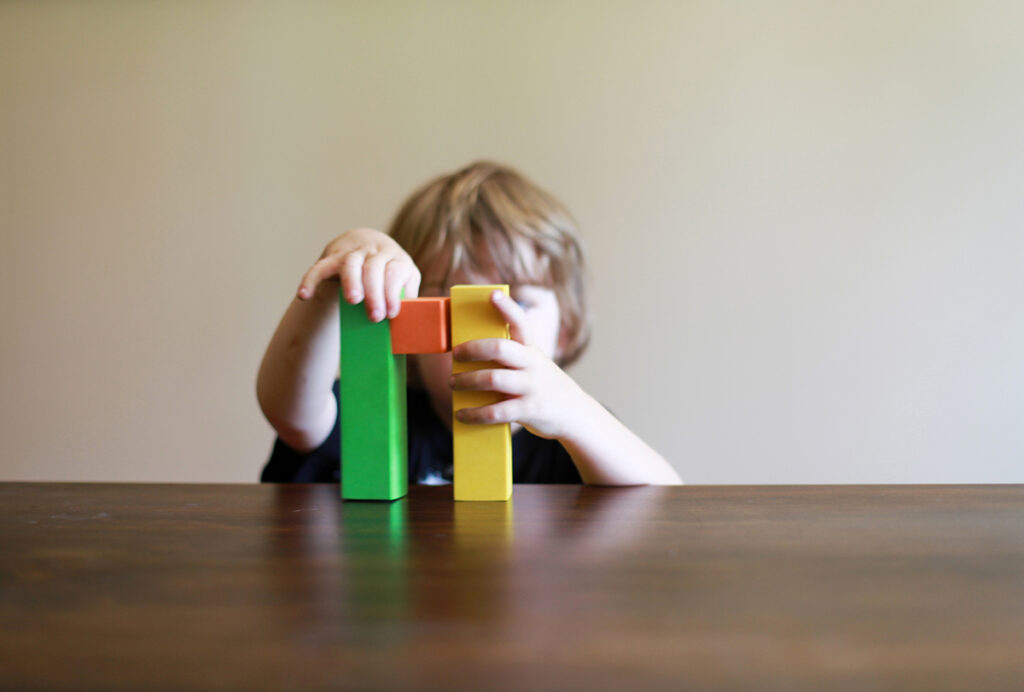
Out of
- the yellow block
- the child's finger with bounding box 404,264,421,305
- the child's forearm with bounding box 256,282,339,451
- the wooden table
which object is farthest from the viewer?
the child's forearm with bounding box 256,282,339,451

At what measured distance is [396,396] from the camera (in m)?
0.60

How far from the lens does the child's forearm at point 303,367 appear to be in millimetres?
832

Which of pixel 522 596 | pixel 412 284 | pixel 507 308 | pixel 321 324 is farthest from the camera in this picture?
pixel 321 324

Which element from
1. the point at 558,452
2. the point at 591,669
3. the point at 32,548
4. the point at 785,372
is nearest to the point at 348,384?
the point at 32,548

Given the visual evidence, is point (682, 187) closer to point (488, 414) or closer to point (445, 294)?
point (445, 294)

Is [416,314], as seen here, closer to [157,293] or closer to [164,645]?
[164,645]

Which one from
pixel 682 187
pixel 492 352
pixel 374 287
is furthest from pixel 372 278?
pixel 682 187

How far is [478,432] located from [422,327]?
9cm

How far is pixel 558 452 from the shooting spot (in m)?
1.29

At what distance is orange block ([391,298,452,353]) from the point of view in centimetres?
59

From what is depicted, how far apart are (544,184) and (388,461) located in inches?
61.3

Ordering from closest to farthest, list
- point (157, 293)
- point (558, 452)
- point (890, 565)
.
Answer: point (890, 565)
point (558, 452)
point (157, 293)

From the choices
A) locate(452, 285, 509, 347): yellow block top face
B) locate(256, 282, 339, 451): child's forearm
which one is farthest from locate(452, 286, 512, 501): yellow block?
locate(256, 282, 339, 451): child's forearm

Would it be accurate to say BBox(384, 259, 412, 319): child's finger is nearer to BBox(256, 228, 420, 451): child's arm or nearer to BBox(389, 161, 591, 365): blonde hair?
BBox(256, 228, 420, 451): child's arm
